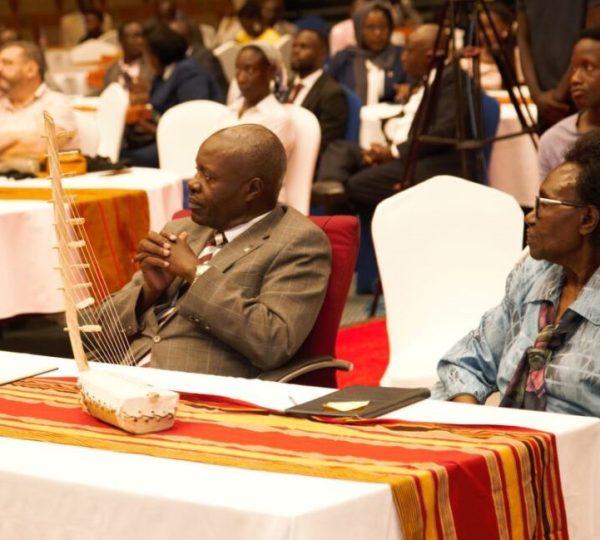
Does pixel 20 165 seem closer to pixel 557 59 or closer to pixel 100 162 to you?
pixel 100 162

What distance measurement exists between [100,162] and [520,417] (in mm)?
3763

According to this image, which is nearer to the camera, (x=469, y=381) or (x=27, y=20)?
(x=469, y=381)

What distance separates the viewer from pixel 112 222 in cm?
514

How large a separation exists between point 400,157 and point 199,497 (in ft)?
15.5

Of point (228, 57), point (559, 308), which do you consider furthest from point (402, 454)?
point (228, 57)

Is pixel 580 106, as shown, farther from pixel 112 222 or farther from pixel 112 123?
pixel 112 123

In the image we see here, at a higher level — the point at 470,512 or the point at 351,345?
the point at 470,512

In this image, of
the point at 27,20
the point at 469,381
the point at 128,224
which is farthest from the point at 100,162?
the point at 27,20

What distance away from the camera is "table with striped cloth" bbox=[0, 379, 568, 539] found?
81.1 inches

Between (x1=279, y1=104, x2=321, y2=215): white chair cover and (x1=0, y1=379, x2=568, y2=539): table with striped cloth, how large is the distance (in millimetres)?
3587

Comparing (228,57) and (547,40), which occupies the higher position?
(547,40)

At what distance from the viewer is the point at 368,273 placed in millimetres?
7082

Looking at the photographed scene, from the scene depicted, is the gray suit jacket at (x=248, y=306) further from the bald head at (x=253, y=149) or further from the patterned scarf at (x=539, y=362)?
the patterned scarf at (x=539, y=362)

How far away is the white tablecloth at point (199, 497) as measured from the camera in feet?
6.23
